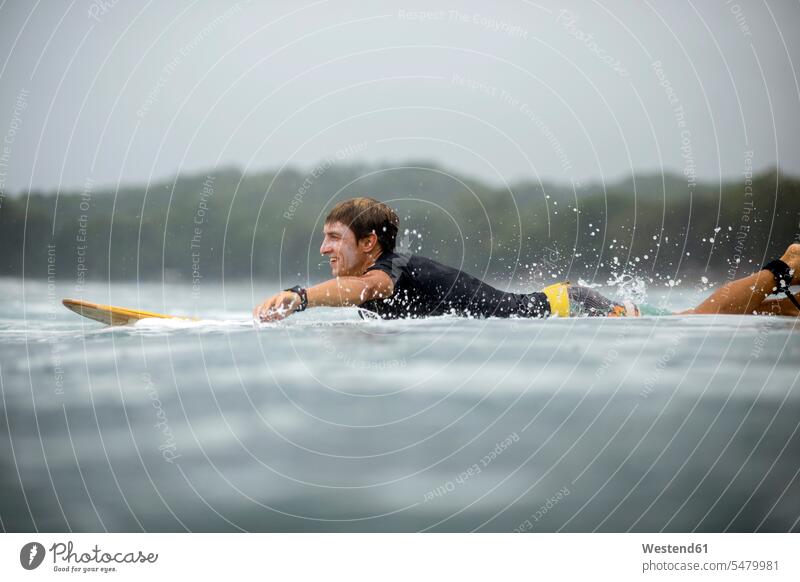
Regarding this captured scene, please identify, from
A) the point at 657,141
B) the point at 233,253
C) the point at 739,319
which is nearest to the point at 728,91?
the point at 657,141

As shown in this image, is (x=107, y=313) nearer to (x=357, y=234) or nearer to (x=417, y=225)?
(x=357, y=234)

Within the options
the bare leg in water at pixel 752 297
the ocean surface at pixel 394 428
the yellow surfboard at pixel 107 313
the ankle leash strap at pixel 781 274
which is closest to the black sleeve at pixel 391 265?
the ocean surface at pixel 394 428

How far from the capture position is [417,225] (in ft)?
7.85

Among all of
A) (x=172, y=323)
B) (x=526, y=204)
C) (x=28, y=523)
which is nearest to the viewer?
(x=28, y=523)

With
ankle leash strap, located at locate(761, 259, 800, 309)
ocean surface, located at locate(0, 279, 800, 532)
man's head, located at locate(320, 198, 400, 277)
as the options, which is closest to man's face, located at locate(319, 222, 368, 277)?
man's head, located at locate(320, 198, 400, 277)

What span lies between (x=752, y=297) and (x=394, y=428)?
1.12 metres

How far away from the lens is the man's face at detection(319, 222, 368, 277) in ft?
7.61

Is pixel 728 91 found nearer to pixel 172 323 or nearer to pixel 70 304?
pixel 172 323

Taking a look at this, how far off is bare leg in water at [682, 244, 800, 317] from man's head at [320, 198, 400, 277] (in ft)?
2.94

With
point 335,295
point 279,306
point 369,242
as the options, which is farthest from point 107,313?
point 369,242

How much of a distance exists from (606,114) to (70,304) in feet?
5.27

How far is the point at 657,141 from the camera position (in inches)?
95.7

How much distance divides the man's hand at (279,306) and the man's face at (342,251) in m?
0.19

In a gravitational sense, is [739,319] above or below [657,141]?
below
